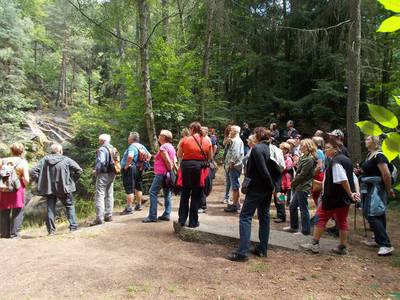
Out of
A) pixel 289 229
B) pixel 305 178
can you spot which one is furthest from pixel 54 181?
pixel 305 178

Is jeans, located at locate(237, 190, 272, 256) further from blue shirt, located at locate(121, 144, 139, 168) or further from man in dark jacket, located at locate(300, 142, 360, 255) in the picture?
blue shirt, located at locate(121, 144, 139, 168)

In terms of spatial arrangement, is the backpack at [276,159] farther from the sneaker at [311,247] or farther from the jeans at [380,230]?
the jeans at [380,230]

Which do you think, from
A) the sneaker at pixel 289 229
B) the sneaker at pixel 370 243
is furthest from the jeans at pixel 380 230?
the sneaker at pixel 289 229

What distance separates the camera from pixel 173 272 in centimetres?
471

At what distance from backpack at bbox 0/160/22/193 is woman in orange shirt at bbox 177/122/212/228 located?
3338 millimetres

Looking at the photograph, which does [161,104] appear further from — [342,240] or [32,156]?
[32,156]

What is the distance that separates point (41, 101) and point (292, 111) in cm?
2835

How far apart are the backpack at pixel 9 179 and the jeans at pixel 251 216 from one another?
4.55 m

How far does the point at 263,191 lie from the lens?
5.16 m

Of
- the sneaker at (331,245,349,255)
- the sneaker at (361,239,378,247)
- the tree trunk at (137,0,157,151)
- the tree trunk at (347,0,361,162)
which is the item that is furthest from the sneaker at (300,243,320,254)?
the tree trunk at (137,0,157,151)

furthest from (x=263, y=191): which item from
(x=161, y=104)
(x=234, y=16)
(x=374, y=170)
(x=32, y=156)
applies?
(x=32, y=156)

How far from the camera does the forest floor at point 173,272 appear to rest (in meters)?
4.11

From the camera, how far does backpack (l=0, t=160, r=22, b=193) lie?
22.5 ft

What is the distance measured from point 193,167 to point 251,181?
49.0 inches
